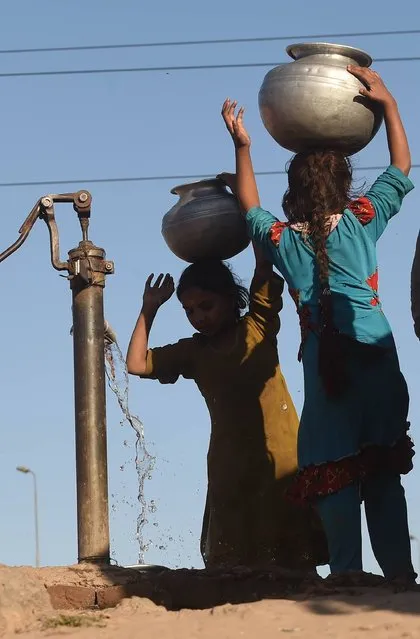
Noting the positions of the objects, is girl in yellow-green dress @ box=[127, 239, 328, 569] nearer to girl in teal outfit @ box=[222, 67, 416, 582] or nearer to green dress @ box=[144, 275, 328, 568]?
green dress @ box=[144, 275, 328, 568]

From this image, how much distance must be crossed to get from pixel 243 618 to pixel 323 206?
5.95 feet

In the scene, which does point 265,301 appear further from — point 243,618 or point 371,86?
point 243,618

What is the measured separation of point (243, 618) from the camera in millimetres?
4520

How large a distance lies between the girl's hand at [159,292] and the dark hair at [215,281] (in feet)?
0.26

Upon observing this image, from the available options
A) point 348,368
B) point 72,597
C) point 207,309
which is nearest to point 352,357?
point 348,368

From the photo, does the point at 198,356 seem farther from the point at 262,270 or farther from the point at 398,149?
the point at 398,149

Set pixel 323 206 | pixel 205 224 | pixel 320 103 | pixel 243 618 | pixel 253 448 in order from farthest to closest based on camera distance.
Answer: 1. pixel 205 224
2. pixel 253 448
3. pixel 320 103
4. pixel 323 206
5. pixel 243 618

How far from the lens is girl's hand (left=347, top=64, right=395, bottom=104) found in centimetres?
588

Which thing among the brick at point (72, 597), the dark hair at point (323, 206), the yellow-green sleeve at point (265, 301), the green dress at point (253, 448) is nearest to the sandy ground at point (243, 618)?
the brick at point (72, 597)

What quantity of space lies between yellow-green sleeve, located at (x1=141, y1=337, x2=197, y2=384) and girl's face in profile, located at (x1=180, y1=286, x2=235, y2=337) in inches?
4.5

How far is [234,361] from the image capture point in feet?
20.7

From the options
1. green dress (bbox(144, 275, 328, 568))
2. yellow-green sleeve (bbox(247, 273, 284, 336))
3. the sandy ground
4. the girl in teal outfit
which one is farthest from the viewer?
yellow-green sleeve (bbox(247, 273, 284, 336))

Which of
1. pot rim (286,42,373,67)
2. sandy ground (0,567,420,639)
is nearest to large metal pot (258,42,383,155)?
pot rim (286,42,373,67)

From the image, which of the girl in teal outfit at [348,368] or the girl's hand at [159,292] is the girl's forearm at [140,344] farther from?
the girl in teal outfit at [348,368]
